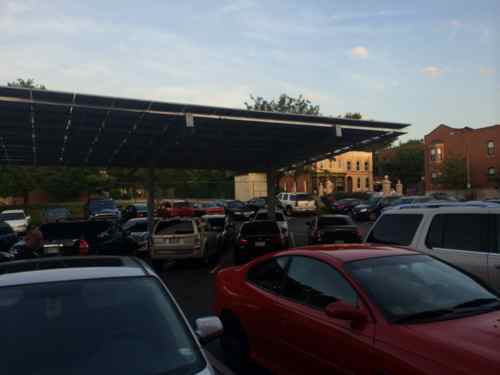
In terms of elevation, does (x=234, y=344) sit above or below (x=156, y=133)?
below

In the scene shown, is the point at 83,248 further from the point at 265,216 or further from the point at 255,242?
the point at 265,216

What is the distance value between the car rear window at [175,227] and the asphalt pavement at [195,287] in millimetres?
1218

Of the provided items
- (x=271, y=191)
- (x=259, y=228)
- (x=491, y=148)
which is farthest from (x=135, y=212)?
(x=491, y=148)

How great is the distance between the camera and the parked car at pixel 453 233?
21.1 ft

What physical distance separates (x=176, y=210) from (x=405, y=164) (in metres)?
67.3

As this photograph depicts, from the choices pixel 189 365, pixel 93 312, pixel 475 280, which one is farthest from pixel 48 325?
pixel 475 280

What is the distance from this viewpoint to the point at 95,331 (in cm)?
339

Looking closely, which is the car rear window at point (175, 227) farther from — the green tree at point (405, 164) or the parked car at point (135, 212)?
the green tree at point (405, 164)

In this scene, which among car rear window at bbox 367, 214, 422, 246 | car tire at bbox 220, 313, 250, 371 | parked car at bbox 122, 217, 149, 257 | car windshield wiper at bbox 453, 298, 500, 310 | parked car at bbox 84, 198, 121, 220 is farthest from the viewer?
parked car at bbox 84, 198, 121, 220

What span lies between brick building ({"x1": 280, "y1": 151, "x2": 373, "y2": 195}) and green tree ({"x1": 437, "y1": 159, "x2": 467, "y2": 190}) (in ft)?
48.3

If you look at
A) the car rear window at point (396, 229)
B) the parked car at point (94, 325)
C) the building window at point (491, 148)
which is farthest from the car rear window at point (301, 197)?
the parked car at point (94, 325)

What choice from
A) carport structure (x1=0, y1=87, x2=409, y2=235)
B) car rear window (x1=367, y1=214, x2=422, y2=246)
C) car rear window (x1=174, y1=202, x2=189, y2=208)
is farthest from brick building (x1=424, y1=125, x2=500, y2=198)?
car rear window (x1=367, y1=214, x2=422, y2=246)

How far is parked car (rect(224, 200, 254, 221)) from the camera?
4019 cm

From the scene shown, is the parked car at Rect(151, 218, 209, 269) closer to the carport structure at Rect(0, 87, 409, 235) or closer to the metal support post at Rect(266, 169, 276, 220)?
the carport structure at Rect(0, 87, 409, 235)
